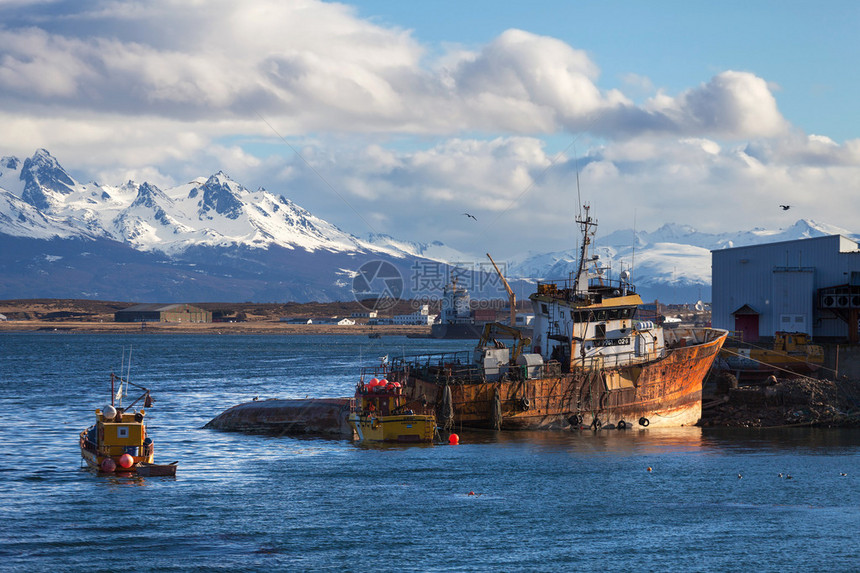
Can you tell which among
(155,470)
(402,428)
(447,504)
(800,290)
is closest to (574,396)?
(402,428)

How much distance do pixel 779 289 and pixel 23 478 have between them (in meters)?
53.9

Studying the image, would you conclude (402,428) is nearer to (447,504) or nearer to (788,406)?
(447,504)

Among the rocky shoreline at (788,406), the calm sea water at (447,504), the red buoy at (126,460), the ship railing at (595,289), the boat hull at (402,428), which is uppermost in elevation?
the ship railing at (595,289)

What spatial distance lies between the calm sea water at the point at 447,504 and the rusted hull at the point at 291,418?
176 cm

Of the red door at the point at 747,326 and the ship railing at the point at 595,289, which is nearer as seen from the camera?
the ship railing at the point at 595,289

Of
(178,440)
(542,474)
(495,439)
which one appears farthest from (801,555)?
(178,440)

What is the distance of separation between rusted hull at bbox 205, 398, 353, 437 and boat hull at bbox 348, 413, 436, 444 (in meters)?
4.21

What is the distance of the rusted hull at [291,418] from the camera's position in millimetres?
57281

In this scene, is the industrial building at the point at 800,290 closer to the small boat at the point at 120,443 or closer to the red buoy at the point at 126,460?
the small boat at the point at 120,443

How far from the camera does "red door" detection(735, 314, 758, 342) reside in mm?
73125

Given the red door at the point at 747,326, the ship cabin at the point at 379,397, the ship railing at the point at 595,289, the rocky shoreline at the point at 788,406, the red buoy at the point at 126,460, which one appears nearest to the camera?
the red buoy at the point at 126,460

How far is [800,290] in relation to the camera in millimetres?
70250

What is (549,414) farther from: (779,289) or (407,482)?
(779,289)

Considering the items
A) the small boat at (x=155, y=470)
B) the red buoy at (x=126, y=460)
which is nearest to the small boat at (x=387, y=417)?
the small boat at (x=155, y=470)
